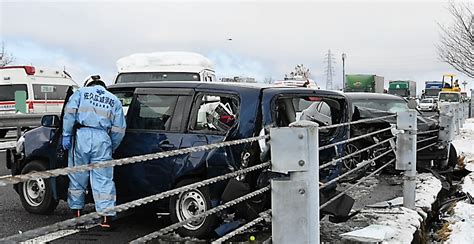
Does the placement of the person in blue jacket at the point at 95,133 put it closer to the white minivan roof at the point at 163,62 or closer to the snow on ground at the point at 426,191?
the snow on ground at the point at 426,191

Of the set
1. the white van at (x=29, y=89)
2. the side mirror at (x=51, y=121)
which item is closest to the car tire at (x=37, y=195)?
the side mirror at (x=51, y=121)

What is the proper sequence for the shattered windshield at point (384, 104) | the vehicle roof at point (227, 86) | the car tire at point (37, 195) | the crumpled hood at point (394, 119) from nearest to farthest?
1. the vehicle roof at point (227, 86)
2. the car tire at point (37, 195)
3. the crumpled hood at point (394, 119)
4. the shattered windshield at point (384, 104)

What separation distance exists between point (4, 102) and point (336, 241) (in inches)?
608

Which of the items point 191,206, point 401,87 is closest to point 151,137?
point 191,206

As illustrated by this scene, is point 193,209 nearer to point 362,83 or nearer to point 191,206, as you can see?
point 191,206

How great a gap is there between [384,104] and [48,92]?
→ 11.7 metres

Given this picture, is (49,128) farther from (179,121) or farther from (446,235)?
(446,235)

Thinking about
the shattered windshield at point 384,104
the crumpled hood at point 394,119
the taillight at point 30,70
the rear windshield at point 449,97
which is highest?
the taillight at point 30,70

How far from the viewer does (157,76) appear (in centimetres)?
1171

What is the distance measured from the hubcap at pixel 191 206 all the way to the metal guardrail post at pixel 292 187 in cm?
234

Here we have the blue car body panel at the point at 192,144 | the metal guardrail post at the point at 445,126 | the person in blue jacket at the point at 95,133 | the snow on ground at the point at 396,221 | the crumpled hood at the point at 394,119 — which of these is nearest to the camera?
the snow on ground at the point at 396,221

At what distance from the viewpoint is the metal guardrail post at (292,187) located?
284 centimetres

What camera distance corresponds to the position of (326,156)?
18.5 feet

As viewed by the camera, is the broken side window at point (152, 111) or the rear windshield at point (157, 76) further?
the rear windshield at point (157, 76)
